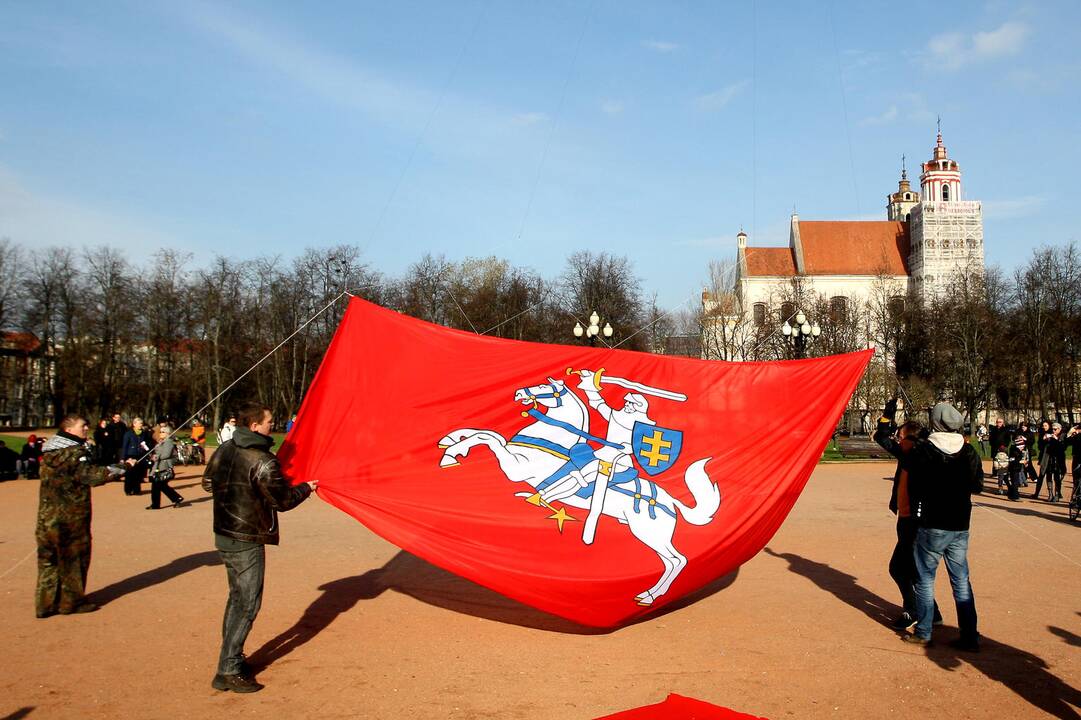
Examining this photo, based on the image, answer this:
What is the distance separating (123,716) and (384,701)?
1.77 m

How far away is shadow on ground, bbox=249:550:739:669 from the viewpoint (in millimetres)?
7305

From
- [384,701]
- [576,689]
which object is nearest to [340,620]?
[384,701]

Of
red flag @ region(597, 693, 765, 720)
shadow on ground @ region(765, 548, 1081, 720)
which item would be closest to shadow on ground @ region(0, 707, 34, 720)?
red flag @ region(597, 693, 765, 720)

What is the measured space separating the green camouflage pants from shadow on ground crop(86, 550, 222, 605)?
395 mm

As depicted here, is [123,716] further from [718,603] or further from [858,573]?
[858,573]

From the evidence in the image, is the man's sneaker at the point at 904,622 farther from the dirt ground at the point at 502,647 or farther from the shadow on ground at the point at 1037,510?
the shadow on ground at the point at 1037,510

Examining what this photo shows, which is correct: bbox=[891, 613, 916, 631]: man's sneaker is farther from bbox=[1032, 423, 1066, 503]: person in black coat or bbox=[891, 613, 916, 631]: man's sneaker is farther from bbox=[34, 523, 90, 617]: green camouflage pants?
bbox=[1032, 423, 1066, 503]: person in black coat

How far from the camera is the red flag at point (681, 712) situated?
16.5 feet

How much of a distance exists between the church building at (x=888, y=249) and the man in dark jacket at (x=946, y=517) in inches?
2775

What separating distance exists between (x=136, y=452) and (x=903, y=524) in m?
16.2

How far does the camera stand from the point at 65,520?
8.05 m

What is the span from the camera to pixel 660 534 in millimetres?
7215

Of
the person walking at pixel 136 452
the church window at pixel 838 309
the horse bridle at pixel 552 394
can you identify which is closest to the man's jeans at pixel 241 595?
the horse bridle at pixel 552 394

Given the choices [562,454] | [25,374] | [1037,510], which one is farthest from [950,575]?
[25,374]
